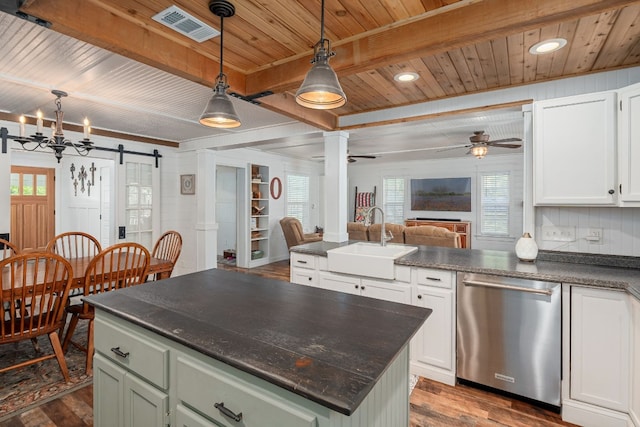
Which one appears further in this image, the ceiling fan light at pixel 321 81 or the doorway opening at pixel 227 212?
the doorway opening at pixel 227 212

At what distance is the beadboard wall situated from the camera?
2326 millimetres

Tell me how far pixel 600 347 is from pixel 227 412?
2187mm

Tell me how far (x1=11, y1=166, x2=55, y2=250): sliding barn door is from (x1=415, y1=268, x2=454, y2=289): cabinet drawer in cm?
759

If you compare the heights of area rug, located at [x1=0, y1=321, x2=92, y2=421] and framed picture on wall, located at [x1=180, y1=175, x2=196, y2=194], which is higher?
framed picture on wall, located at [x1=180, y1=175, x2=196, y2=194]

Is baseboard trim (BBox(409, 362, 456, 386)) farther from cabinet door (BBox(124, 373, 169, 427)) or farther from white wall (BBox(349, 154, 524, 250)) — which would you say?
white wall (BBox(349, 154, 524, 250))

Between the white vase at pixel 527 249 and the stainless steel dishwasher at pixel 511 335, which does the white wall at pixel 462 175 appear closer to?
the white vase at pixel 527 249

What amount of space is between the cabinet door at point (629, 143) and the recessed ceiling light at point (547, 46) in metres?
0.52

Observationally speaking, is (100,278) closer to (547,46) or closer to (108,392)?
(108,392)

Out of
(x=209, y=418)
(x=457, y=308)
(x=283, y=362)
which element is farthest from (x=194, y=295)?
(x=457, y=308)

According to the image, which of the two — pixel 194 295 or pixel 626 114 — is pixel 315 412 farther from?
pixel 626 114

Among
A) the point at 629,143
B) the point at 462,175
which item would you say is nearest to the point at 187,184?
the point at 629,143

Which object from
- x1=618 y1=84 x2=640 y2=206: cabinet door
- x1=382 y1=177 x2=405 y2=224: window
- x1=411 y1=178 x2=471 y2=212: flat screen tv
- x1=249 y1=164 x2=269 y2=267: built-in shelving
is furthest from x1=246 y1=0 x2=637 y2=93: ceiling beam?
x1=382 y1=177 x2=405 y2=224: window

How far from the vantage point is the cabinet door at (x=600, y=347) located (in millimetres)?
1886

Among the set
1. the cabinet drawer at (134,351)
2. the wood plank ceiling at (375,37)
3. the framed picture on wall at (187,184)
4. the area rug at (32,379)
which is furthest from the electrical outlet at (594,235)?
the framed picture on wall at (187,184)
